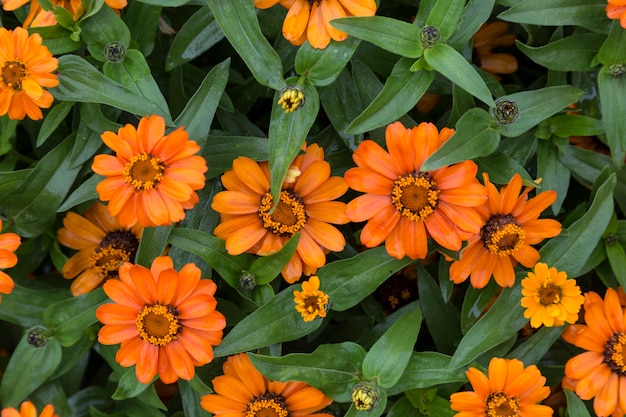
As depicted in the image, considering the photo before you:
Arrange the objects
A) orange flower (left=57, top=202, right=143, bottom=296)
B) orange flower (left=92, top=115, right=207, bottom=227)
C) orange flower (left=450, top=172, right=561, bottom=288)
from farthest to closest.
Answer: orange flower (left=57, top=202, right=143, bottom=296) < orange flower (left=450, top=172, right=561, bottom=288) < orange flower (left=92, top=115, right=207, bottom=227)

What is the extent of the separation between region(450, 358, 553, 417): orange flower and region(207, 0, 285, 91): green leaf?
2.07 feet

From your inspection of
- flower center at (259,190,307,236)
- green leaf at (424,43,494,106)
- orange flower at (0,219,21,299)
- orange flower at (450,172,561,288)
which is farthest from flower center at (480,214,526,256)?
orange flower at (0,219,21,299)

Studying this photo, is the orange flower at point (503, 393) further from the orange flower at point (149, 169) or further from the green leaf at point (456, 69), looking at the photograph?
the orange flower at point (149, 169)

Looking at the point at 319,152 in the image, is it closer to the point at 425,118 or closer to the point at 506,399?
the point at 425,118

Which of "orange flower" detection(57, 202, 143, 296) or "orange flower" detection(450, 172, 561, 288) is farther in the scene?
"orange flower" detection(57, 202, 143, 296)

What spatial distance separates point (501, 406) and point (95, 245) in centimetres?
89

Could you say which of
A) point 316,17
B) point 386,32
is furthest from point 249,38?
point 386,32

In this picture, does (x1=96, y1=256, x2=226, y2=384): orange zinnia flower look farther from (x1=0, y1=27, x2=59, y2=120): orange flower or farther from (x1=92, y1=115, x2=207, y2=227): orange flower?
(x1=0, y1=27, x2=59, y2=120): orange flower

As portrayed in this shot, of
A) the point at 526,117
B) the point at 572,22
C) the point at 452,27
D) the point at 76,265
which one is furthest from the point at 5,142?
the point at 572,22

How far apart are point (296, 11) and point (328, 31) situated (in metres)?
0.07

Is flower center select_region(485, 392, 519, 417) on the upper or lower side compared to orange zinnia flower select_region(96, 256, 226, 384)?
lower

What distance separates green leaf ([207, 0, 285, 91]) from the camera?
129 cm

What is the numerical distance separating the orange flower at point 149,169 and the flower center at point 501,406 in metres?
0.63

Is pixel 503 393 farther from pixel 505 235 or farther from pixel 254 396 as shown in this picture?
pixel 254 396
